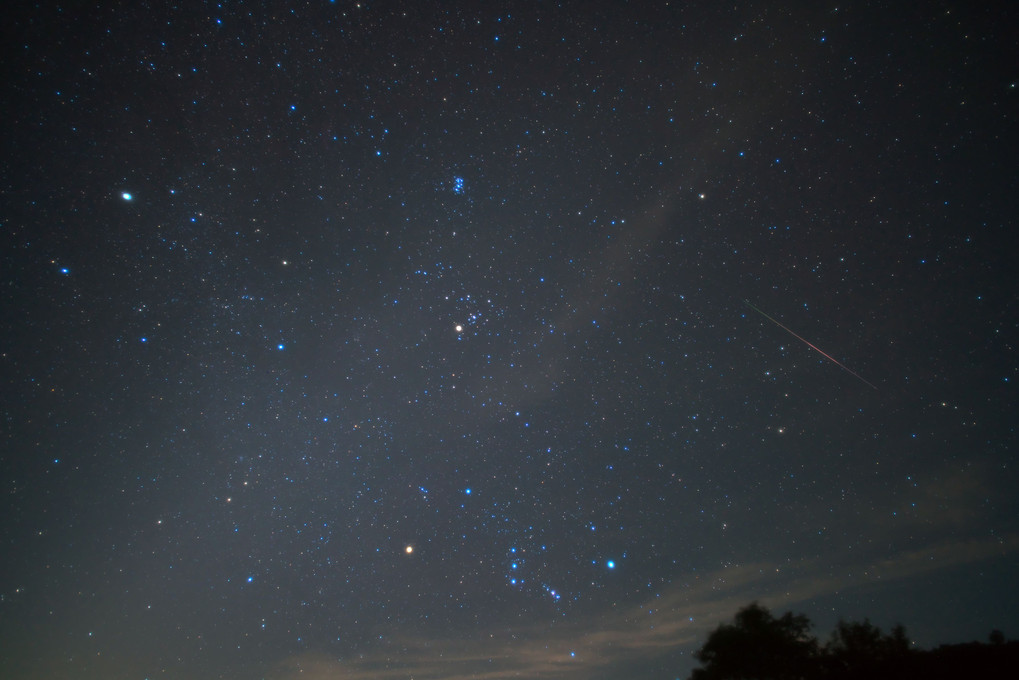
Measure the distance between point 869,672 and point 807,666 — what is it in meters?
1.82

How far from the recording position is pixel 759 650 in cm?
1527

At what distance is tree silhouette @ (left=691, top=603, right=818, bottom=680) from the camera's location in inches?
590

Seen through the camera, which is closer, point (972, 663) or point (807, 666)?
point (972, 663)

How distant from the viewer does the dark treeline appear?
1334 cm

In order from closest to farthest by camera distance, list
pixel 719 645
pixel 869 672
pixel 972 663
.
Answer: pixel 972 663, pixel 869 672, pixel 719 645

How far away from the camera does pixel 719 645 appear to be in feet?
52.4

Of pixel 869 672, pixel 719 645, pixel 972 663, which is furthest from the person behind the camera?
pixel 719 645

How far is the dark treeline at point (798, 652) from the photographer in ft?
43.8

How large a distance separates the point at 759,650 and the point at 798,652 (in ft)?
3.76

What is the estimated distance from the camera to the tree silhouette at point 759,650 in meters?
15.0

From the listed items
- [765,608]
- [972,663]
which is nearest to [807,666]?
[765,608]

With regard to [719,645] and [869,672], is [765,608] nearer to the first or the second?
[719,645]

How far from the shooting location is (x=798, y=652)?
15133 mm

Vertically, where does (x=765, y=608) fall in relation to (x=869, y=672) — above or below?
above
